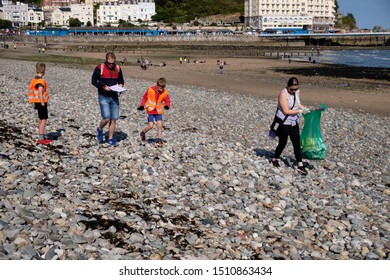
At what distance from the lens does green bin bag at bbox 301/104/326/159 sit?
411 inches

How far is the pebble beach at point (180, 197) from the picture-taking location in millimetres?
5875

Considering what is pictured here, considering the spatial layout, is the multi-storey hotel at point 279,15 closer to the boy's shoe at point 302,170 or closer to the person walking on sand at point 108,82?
the person walking on sand at point 108,82

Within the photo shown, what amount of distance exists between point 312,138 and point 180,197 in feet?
14.5

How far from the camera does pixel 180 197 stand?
26.0 ft

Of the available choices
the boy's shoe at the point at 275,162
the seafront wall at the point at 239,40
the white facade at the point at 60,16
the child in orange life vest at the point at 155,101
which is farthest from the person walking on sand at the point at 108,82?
the white facade at the point at 60,16

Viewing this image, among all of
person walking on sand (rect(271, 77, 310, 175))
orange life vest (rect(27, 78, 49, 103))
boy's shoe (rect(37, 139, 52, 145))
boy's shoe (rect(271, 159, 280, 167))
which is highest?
orange life vest (rect(27, 78, 49, 103))

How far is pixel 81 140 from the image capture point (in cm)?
1126

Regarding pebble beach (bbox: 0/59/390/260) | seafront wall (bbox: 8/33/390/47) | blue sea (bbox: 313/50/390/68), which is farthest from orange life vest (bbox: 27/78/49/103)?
seafront wall (bbox: 8/33/390/47)

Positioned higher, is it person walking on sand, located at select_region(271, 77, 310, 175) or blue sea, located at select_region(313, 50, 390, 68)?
blue sea, located at select_region(313, 50, 390, 68)

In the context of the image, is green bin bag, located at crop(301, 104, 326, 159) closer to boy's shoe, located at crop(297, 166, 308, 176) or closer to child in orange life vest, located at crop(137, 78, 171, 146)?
boy's shoe, located at crop(297, 166, 308, 176)

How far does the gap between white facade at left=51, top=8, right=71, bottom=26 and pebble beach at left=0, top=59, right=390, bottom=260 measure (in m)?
199

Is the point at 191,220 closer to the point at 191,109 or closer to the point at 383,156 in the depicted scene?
the point at 383,156

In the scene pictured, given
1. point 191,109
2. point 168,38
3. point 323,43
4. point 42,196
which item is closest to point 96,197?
point 42,196

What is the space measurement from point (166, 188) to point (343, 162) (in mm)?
5743
